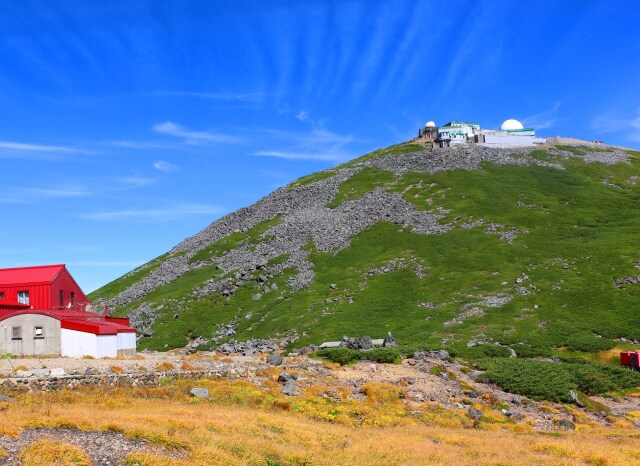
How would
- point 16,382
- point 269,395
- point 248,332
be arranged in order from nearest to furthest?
point 16,382 → point 269,395 → point 248,332

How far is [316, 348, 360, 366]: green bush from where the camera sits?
2061 inches

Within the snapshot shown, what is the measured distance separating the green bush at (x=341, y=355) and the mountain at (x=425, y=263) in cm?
1294

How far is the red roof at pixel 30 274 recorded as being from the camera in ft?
218

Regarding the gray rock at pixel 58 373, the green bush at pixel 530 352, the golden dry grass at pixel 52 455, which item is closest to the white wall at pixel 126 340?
the gray rock at pixel 58 373

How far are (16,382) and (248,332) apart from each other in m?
50.4

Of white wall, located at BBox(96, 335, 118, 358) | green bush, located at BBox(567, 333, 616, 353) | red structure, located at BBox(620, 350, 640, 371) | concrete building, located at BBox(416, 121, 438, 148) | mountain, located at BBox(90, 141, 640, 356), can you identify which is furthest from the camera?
concrete building, located at BBox(416, 121, 438, 148)

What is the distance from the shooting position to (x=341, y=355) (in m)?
52.8

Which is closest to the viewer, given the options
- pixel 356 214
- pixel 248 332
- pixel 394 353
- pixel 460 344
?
pixel 394 353

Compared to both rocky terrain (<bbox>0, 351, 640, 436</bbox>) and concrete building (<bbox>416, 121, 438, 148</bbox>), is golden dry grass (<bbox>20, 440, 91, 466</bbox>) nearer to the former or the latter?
rocky terrain (<bbox>0, 351, 640, 436</bbox>)

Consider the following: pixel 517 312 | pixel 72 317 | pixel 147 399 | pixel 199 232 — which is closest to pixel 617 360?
pixel 517 312

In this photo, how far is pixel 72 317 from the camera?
192ft

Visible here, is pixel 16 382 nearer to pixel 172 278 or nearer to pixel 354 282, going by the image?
pixel 354 282

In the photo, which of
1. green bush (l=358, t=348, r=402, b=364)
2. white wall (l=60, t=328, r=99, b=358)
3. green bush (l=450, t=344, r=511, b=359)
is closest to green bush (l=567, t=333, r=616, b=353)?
green bush (l=450, t=344, r=511, b=359)

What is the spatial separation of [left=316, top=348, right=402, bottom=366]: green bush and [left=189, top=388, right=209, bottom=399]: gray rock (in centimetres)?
1959
